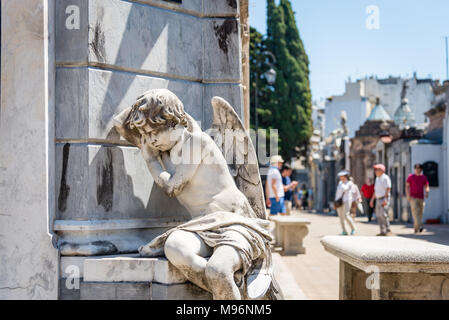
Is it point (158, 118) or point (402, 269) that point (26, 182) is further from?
point (402, 269)

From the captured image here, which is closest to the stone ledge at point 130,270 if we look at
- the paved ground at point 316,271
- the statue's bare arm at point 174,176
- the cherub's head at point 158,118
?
the statue's bare arm at point 174,176

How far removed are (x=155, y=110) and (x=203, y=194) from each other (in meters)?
0.68

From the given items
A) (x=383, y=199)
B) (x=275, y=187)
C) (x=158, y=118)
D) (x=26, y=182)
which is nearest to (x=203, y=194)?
(x=158, y=118)

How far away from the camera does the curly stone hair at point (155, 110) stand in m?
4.08

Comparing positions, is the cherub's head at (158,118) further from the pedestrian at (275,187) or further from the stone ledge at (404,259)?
the pedestrian at (275,187)

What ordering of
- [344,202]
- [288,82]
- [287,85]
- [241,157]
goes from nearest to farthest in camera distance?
1. [241,157]
2. [344,202]
3. [287,85]
4. [288,82]

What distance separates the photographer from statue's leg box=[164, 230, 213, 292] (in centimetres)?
367

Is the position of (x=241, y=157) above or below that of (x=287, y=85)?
below

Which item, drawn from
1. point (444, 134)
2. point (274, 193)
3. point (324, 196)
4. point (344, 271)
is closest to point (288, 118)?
point (324, 196)

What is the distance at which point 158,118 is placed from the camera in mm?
4090

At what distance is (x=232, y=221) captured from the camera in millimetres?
3984

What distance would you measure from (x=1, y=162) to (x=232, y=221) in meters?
1.67

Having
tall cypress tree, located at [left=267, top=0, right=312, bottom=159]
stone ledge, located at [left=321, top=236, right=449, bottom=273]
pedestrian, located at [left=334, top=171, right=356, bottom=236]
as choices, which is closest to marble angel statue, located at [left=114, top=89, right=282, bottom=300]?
stone ledge, located at [left=321, top=236, right=449, bottom=273]

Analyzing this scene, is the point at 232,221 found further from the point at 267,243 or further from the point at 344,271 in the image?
the point at 344,271
